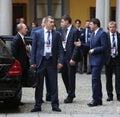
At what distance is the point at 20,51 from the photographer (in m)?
12.8

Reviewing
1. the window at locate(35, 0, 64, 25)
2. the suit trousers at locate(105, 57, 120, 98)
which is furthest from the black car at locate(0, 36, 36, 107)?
the window at locate(35, 0, 64, 25)

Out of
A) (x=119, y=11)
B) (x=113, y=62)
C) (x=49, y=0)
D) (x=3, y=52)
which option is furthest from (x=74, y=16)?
(x=3, y=52)

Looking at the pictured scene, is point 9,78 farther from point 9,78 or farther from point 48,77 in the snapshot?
point 48,77

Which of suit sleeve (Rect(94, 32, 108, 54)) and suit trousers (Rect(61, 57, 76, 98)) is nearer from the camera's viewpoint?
suit sleeve (Rect(94, 32, 108, 54))

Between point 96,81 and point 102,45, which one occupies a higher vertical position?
point 102,45

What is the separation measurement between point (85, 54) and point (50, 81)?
881 centimetres

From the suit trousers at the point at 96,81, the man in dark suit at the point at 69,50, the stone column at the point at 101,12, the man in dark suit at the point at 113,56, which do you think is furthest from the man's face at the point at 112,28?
the stone column at the point at 101,12

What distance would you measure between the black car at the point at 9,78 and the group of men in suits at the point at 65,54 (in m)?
0.40

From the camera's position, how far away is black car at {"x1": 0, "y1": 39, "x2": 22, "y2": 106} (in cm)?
1140

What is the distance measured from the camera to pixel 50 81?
39.0 feet

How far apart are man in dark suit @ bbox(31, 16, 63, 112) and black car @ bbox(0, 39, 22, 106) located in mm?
405

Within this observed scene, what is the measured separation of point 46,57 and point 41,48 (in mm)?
215

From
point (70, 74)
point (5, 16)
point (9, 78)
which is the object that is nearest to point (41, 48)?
point (9, 78)

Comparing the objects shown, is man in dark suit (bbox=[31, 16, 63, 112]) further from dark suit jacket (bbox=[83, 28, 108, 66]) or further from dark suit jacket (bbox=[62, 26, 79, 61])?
dark suit jacket (bbox=[62, 26, 79, 61])
